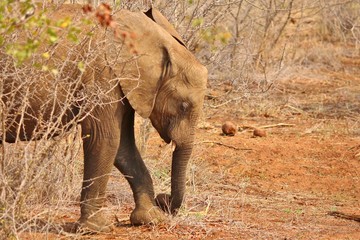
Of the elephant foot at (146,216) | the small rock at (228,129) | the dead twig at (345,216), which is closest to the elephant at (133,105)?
the elephant foot at (146,216)

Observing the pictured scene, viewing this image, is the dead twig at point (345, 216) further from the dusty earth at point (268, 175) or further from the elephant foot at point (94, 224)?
the elephant foot at point (94, 224)

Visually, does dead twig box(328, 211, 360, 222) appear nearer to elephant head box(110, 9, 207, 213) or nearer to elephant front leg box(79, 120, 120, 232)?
elephant head box(110, 9, 207, 213)

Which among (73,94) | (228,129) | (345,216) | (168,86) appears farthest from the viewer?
(228,129)

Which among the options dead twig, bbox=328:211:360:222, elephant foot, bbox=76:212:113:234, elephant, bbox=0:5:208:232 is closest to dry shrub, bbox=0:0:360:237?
elephant, bbox=0:5:208:232

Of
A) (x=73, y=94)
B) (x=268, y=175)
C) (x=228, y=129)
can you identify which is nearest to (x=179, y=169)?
(x=73, y=94)

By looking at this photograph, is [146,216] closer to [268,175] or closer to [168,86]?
[168,86]

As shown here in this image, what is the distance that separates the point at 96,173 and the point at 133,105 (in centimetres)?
60

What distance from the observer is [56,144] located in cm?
624

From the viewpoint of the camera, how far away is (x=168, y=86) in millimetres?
7570

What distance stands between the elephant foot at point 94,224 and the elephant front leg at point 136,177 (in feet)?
1.30

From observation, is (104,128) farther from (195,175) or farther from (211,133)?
(211,133)

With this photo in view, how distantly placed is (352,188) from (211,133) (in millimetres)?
2894

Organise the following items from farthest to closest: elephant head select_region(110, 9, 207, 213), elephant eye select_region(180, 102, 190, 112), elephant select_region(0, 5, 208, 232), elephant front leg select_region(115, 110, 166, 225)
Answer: elephant front leg select_region(115, 110, 166, 225)
elephant eye select_region(180, 102, 190, 112)
elephant head select_region(110, 9, 207, 213)
elephant select_region(0, 5, 208, 232)

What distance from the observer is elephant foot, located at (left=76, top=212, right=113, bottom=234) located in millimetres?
7254
